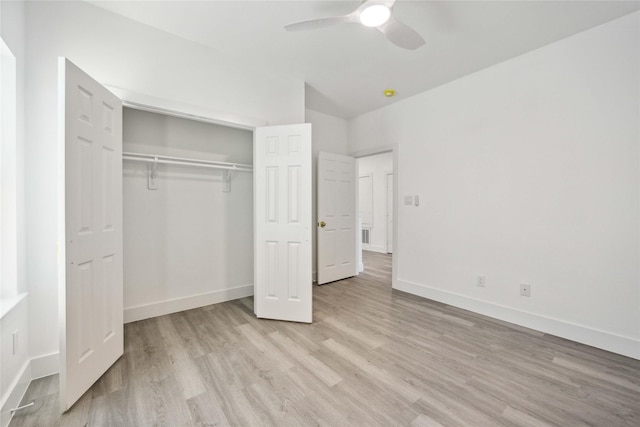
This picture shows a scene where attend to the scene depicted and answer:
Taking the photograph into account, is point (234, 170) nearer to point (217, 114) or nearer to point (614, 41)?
point (217, 114)

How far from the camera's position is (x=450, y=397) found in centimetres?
163

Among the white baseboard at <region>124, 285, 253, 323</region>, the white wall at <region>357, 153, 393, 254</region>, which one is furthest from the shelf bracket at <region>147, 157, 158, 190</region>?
the white wall at <region>357, 153, 393, 254</region>

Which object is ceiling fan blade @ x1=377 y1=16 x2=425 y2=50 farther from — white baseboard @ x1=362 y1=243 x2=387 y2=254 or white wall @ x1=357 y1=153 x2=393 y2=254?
white baseboard @ x1=362 y1=243 x2=387 y2=254

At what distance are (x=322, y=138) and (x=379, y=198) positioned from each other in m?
3.24

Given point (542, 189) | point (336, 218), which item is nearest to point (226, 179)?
point (336, 218)

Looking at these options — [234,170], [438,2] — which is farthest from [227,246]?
[438,2]

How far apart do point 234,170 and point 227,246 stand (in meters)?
0.93

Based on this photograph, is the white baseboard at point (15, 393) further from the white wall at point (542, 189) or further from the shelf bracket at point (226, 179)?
the white wall at point (542, 189)

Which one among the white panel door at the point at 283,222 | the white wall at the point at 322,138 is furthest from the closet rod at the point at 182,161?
the white wall at the point at 322,138

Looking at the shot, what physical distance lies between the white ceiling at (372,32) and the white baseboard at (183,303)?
267 centimetres

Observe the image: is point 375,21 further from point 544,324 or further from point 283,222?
point 544,324

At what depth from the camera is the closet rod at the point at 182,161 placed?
252 centimetres

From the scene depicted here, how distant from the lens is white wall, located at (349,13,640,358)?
2156 millimetres

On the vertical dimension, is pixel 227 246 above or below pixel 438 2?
below
